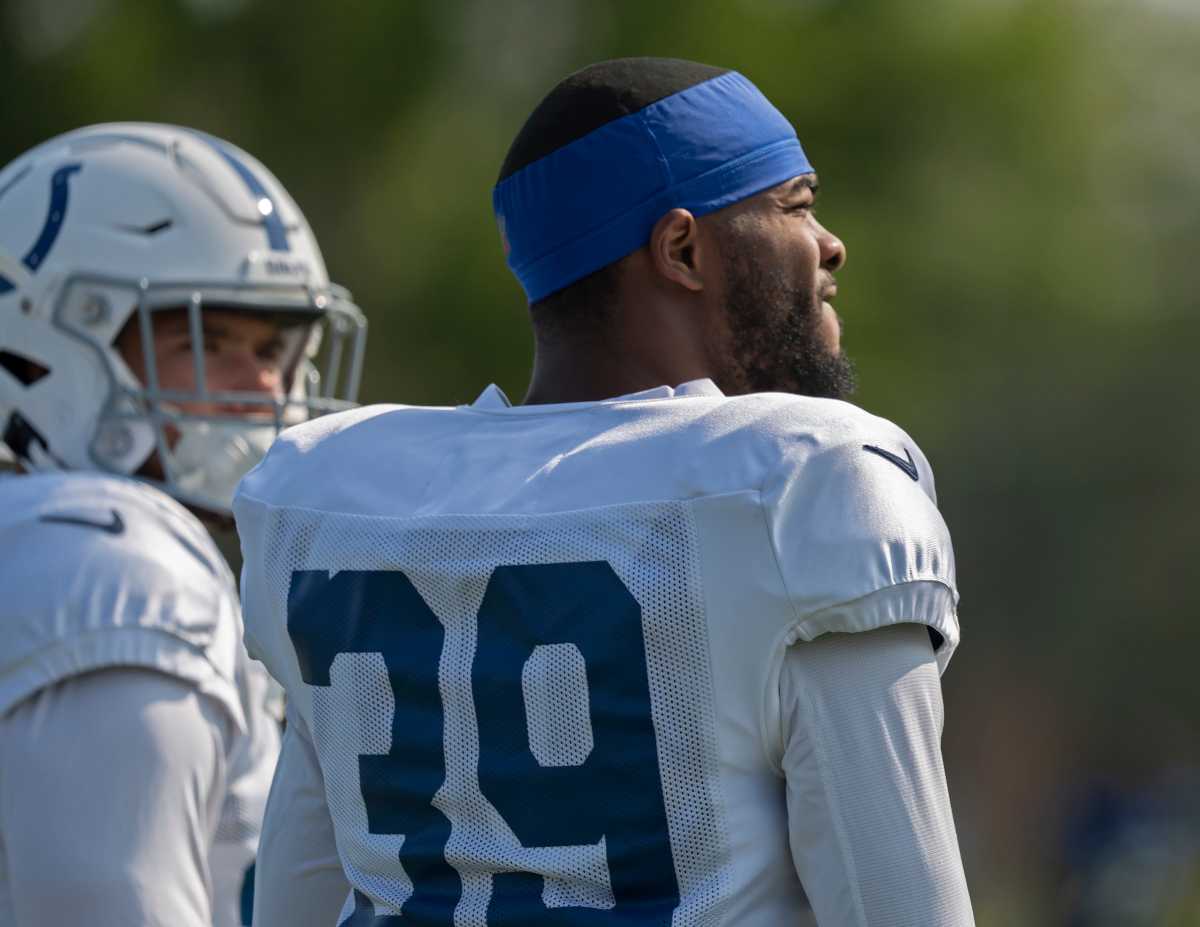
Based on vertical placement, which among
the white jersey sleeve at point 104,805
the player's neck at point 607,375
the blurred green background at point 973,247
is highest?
the player's neck at point 607,375

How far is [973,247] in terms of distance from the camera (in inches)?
688

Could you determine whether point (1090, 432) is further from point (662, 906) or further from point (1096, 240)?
point (662, 906)

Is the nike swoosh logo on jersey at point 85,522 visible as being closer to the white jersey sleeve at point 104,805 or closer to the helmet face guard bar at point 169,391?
the white jersey sleeve at point 104,805

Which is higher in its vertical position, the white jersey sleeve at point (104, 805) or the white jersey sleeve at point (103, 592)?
the white jersey sleeve at point (103, 592)

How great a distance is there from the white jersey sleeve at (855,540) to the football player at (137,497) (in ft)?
3.53

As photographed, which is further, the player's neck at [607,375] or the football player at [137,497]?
A: the football player at [137,497]

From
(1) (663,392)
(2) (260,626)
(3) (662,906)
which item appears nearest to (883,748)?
(3) (662,906)

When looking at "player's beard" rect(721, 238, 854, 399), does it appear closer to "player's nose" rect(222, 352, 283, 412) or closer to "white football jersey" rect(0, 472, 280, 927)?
"white football jersey" rect(0, 472, 280, 927)

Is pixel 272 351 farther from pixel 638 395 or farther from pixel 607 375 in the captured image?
pixel 638 395

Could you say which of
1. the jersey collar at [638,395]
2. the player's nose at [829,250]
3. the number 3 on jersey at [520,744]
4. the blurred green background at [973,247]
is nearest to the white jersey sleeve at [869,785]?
the number 3 on jersey at [520,744]

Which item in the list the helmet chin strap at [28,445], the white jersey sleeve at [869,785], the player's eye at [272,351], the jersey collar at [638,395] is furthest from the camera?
the player's eye at [272,351]

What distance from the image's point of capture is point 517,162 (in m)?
2.19

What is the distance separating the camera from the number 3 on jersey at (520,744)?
1.79 meters

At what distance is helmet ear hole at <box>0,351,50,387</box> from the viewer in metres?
3.38
